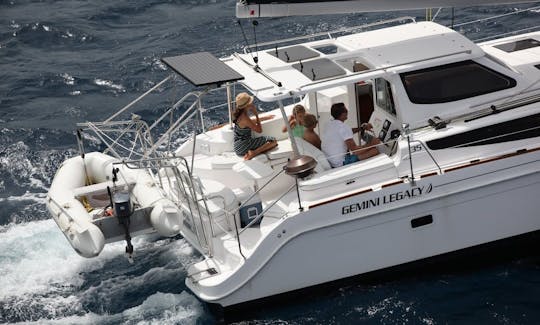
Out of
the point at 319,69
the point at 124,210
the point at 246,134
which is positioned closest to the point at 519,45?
the point at 319,69

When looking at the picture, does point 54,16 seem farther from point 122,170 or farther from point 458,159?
point 458,159

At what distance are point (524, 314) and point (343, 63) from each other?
4098 mm

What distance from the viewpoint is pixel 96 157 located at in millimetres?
11945

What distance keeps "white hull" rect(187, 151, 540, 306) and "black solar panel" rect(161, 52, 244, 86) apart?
5.90ft

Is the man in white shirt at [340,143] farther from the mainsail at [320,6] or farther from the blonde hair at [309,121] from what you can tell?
the mainsail at [320,6]

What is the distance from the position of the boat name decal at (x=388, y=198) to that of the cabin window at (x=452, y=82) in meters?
1.16

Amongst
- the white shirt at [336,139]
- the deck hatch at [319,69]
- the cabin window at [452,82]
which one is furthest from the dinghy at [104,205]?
the cabin window at [452,82]

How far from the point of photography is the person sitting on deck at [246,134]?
36.5ft

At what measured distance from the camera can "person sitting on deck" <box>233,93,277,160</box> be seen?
11117 mm

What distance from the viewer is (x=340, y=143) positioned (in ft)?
35.4

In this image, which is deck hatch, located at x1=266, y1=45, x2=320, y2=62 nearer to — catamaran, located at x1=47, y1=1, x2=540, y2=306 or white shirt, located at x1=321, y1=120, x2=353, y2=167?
catamaran, located at x1=47, y1=1, x2=540, y2=306

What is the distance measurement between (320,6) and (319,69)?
2.52 feet

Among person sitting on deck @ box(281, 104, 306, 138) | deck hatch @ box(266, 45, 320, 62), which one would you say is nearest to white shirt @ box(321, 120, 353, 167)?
person sitting on deck @ box(281, 104, 306, 138)

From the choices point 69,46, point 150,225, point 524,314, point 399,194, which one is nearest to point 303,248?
point 399,194
